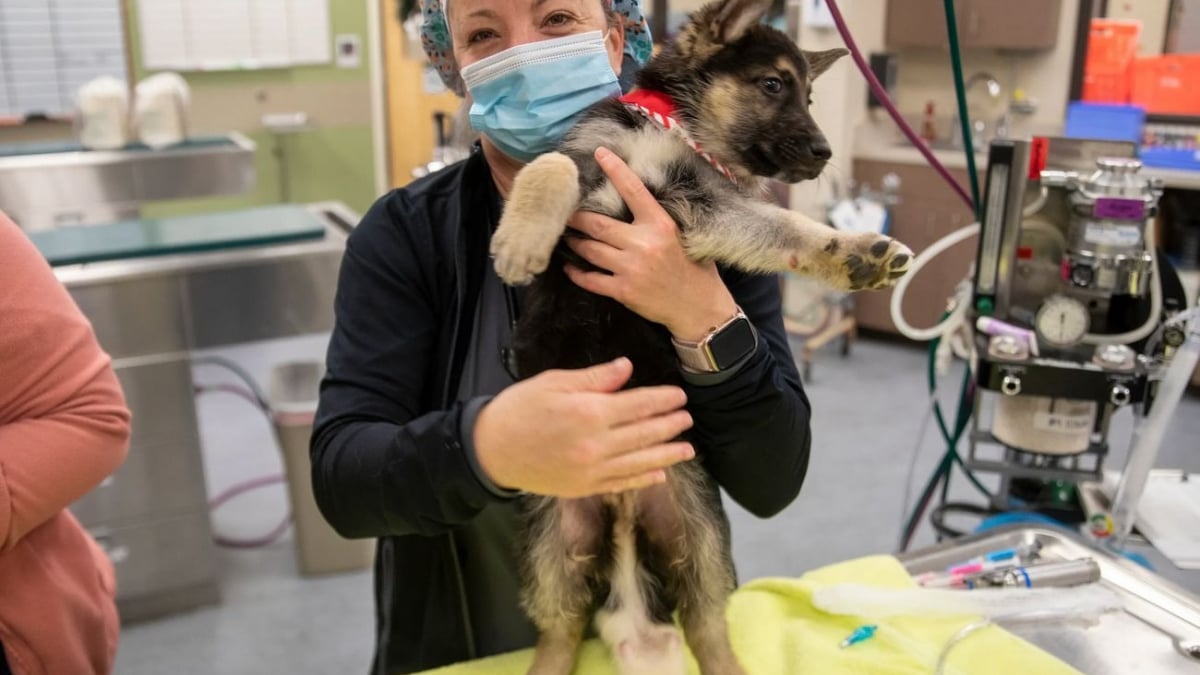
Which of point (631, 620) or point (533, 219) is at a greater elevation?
point (533, 219)

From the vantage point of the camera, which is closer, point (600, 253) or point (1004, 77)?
point (600, 253)

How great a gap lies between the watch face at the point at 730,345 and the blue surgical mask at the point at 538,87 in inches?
14.0

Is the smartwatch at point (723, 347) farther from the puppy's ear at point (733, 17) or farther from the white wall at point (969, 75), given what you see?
the white wall at point (969, 75)

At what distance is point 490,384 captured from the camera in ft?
4.27

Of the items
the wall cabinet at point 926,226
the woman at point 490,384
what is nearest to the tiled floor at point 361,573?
the wall cabinet at point 926,226

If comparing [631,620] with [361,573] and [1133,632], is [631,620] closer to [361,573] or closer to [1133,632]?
[1133,632]

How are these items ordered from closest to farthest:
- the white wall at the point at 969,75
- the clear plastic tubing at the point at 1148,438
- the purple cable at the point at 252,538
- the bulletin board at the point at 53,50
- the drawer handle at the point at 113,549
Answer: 1. the clear plastic tubing at the point at 1148,438
2. the drawer handle at the point at 113,549
3. the purple cable at the point at 252,538
4. the white wall at the point at 969,75
5. the bulletin board at the point at 53,50

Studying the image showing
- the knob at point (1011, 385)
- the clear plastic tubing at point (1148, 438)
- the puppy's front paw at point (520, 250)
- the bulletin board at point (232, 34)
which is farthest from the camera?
the bulletin board at point (232, 34)

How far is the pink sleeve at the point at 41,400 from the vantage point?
4.26 ft

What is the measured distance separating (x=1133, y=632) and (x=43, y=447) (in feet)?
5.08

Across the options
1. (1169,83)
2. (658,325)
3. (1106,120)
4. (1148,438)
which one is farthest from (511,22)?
(1169,83)

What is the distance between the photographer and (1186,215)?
15.2 feet

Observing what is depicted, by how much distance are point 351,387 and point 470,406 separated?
0.26 meters

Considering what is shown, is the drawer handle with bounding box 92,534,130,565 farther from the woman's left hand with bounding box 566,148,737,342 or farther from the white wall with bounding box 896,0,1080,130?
the white wall with bounding box 896,0,1080,130
